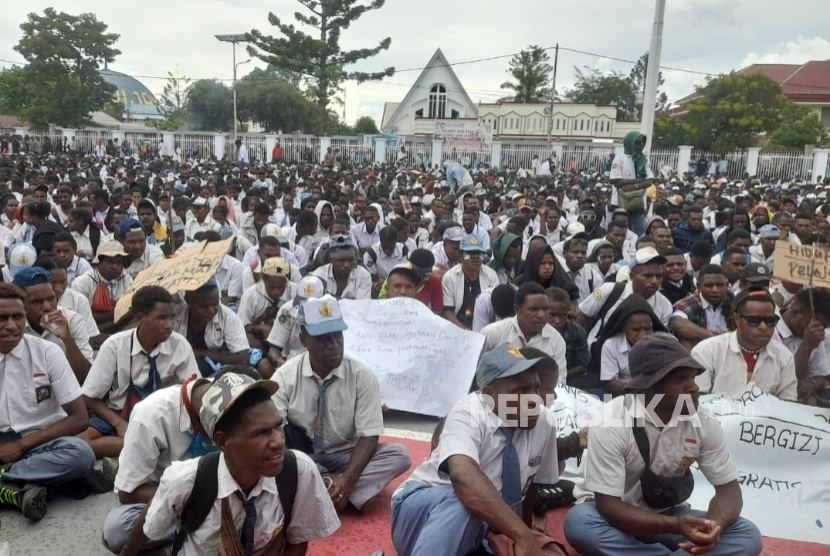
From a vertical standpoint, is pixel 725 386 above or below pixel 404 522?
above

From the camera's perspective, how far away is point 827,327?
4.91 metres

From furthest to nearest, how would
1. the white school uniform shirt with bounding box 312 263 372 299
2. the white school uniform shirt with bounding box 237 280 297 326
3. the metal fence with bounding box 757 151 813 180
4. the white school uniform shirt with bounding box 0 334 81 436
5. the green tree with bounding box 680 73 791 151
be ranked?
the green tree with bounding box 680 73 791 151
the metal fence with bounding box 757 151 813 180
the white school uniform shirt with bounding box 312 263 372 299
the white school uniform shirt with bounding box 237 280 297 326
the white school uniform shirt with bounding box 0 334 81 436

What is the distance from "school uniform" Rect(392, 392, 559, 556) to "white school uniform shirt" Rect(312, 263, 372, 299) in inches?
134

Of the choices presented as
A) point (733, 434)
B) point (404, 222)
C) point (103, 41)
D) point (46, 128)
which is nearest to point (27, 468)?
point (733, 434)

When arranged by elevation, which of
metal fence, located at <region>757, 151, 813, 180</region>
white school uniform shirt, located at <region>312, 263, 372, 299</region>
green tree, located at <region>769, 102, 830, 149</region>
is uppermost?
green tree, located at <region>769, 102, 830, 149</region>

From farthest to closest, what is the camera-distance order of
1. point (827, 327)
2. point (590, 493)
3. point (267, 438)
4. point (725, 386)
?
point (827, 327) < point (725, 386) < point (590, 493) < point (267, 438)

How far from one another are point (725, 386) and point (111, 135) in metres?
38.2

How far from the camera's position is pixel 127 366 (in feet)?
13.5

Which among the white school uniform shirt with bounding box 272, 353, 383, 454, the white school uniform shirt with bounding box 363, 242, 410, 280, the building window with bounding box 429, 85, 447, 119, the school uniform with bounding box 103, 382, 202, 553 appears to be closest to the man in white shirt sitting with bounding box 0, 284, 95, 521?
the school uniform with bounding box 103, 382, 202, 553

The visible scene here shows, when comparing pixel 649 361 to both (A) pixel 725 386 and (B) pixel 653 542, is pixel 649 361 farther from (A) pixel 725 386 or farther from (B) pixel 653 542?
(A) pixel 725 386

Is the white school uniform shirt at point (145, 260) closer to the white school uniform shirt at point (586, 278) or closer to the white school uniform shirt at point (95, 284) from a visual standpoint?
the white school uniform shirt at point (95, 284)

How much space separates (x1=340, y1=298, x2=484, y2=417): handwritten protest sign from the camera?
17.3ft

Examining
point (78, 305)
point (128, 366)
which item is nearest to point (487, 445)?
point (128, 366)

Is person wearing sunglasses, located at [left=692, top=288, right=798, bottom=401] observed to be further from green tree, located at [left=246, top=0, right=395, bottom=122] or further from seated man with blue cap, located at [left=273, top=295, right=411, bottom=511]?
green tree, located at [left=246, top=0, right=395, bottom=122]
